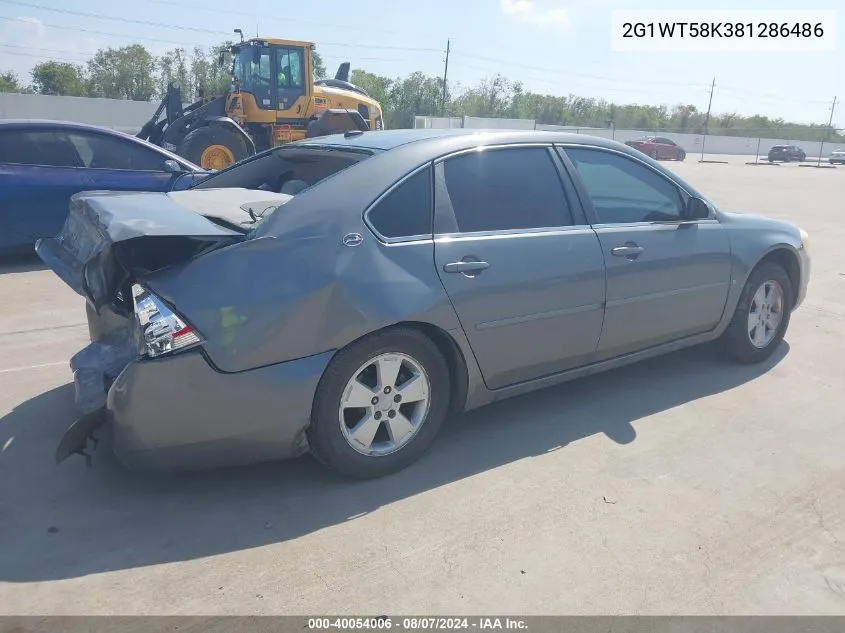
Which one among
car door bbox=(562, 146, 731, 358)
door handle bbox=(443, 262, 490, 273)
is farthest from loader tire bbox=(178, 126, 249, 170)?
door handle bbox=(443, 262, 490, 273)

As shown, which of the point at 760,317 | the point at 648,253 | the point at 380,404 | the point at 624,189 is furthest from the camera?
the point at 760,317

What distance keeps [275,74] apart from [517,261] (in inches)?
540

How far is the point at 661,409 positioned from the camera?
13.6 ft

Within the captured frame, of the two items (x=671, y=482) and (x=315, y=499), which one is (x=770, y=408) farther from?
(x=315, y=499)

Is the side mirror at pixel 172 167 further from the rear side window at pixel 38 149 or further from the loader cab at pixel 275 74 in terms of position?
the loader cab at pixel 275 74

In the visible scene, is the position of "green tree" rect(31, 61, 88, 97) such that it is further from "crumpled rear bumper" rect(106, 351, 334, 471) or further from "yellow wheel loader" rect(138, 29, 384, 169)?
"crumpled rear bumper" rect(106, 351, 334, 471)

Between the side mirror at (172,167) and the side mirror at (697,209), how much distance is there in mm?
5316

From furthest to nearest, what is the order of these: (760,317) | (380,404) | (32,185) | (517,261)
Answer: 1. (32,185)
2. (760,317)
3. (517,261)
4. (380,404)

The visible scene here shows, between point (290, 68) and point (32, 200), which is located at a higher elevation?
point (290, 68)

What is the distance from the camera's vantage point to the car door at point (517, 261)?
3.38 metres

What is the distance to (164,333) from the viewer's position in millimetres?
2781

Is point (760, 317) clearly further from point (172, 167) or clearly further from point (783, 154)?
point (783, 154)

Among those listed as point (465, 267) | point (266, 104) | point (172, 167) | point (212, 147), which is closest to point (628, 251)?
point (465, 267)

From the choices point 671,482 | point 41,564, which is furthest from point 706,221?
point 41,564
